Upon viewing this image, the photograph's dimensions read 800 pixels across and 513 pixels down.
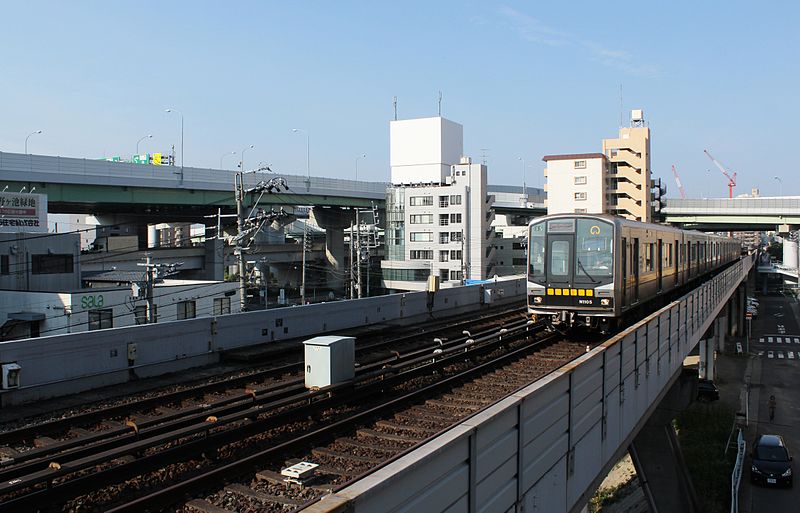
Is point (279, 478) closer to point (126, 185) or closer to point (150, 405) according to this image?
point (150, 405)

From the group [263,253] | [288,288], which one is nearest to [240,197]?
[263,253]

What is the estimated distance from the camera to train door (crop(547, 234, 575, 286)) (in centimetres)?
1432

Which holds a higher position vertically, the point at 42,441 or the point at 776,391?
the point at 42,441

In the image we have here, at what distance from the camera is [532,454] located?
20.1ft

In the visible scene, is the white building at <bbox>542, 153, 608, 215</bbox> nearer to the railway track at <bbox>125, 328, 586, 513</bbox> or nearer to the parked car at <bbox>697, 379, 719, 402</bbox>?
the parked car at <bbox>697, 379, 719, 402</bbox>

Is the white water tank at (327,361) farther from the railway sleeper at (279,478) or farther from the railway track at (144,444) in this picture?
the railway sleeper at (279,478)

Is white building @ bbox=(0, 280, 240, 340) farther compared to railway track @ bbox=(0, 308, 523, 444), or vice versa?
white building @ bbox=(0, 280, 240, 340)

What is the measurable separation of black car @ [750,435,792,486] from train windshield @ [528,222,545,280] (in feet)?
42.6

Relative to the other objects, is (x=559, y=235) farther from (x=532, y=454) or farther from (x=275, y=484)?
(x=275, y=484)

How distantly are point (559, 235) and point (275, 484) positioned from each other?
32.7 feet

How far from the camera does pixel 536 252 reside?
14828 mm

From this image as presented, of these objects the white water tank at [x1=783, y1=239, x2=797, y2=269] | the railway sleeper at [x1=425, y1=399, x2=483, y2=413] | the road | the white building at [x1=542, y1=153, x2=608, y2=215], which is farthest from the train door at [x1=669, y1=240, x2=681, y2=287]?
the white water tank at [x1=783, y1=239, x2=797, y2=269]

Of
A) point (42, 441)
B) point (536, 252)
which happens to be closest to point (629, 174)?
point (536, 252)

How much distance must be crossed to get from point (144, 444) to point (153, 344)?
16.0 feet
